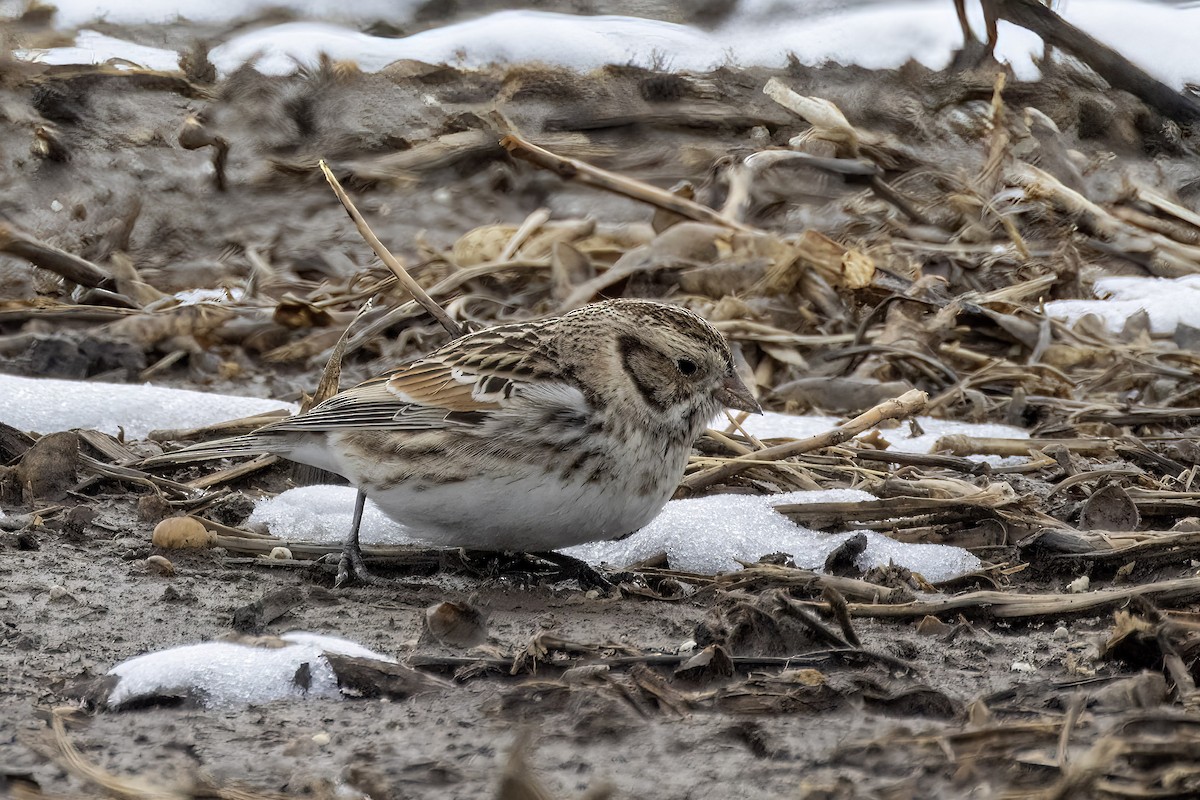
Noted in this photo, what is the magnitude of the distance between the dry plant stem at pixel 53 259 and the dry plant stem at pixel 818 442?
3.69 meters

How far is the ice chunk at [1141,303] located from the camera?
6.06 m

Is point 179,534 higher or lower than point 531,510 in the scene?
lower

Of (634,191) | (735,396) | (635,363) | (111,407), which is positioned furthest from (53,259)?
(735,396)

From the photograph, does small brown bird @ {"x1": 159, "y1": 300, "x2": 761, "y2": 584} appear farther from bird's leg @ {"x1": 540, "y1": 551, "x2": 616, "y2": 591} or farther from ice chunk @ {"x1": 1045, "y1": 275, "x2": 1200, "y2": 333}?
ice chunk @ {"x1": 1045, "y1": 275, "x2": 1200, "y2": 333}

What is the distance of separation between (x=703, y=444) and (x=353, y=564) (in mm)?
1464

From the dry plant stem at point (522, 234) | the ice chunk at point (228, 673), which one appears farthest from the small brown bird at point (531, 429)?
the dry plant stem at point (522, 234)

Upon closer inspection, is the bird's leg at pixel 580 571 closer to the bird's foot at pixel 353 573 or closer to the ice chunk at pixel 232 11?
the bird's foot at pixel 353 573

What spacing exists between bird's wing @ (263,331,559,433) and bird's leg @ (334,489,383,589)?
0.29 meters

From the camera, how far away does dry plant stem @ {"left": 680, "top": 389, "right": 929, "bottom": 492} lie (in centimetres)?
413

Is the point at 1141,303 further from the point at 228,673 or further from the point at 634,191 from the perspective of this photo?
the point at 228,673

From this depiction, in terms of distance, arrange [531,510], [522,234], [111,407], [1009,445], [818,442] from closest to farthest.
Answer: [531,510], [818,442], [1009,445], [111,407], [522,234]

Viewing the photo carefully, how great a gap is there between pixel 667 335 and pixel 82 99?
5.13m

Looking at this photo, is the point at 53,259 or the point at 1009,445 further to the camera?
the point at 53,259

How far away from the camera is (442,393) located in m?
3.85
